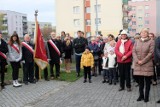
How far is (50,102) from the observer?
941cm

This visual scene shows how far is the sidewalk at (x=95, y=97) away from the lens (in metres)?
8.86

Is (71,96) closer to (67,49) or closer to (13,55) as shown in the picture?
(13,55)

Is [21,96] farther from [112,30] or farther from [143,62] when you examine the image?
[112,30]

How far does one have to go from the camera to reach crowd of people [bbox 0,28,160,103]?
9.09m

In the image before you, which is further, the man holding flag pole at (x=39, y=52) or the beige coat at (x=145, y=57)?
the man holding flag pole at (x=39, y=52)

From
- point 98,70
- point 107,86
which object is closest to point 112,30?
point 98,70

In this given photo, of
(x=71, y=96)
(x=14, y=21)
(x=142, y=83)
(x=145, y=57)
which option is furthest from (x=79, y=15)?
(x=14, y=21)

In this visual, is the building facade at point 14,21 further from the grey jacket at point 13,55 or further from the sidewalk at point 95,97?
the sidewalk at point 95,97

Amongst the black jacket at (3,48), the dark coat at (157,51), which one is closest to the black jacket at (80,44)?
the black jacket at (3,48)

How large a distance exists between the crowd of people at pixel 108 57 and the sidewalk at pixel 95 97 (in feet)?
1.12

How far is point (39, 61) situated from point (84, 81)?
6.45ft

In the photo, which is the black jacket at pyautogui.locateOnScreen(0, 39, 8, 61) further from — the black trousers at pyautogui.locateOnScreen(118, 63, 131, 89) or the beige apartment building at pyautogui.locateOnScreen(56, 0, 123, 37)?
the beige apartment building at pyautogui.locateOnScreen(56, 0, 123, 37)

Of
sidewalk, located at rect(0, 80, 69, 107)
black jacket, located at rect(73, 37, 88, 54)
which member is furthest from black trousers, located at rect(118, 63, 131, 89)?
black jacket, located at rect(73, 37, 88, 54)

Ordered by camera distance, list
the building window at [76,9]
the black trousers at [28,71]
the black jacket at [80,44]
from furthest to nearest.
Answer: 1. the building window at [76,9]
2. the black jacket at [80,44]
3. the black trousers at [28,71]
